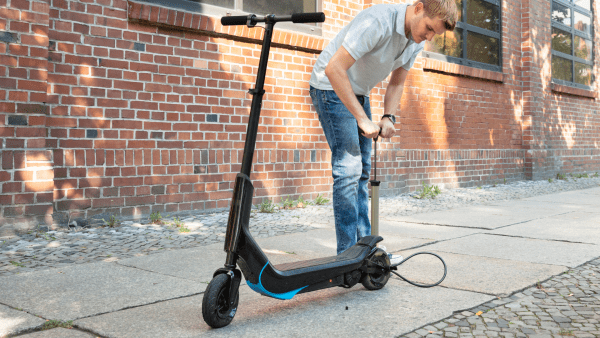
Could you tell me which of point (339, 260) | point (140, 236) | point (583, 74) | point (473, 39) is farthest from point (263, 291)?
point (583, 74)

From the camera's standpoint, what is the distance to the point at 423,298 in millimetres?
2777

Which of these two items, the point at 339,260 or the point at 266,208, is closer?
the point at 339,260

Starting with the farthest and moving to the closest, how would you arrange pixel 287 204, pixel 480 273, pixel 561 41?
pixel 561 41 < pixel 287 204 < pixel 480 273

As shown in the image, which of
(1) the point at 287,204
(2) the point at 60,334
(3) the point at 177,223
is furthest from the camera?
(1) the point at 287,204

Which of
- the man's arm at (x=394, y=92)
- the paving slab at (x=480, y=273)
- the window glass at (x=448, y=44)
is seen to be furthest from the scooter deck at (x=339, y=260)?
the window glass at (x=448, y=44)

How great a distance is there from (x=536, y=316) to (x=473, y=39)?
8139 mm

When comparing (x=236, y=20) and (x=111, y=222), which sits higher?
(x=236, y=20)

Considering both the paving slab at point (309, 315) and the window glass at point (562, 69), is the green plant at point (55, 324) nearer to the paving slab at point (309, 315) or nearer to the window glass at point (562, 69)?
the paving slab at point (309, 315)

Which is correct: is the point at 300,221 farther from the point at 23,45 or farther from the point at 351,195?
the point at 23,45

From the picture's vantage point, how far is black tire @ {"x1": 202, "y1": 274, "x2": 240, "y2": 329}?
2.18 m

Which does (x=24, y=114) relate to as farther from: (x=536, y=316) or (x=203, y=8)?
(x=536, y=316)

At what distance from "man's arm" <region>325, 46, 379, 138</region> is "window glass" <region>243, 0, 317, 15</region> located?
3769 mm

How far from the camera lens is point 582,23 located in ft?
43.2

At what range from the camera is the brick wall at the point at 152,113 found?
14.4 feet
